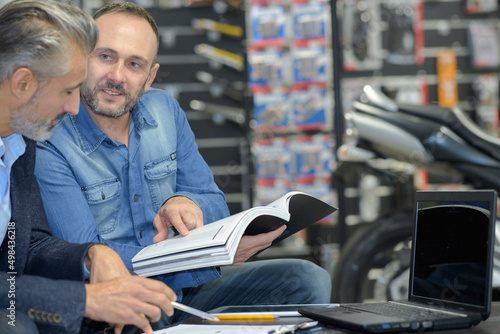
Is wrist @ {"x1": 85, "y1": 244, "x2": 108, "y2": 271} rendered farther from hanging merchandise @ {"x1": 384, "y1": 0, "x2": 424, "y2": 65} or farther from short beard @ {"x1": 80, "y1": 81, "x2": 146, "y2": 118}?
hanging merchandise @ {"x1": 384, "y1": 0, "x2": 424, "y2": 65}

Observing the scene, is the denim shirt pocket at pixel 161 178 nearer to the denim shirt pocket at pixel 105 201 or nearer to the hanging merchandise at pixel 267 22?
the denim shirt pocket at pixel 105 201

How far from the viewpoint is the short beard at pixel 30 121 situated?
1.13 m

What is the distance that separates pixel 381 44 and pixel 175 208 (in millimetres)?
2628

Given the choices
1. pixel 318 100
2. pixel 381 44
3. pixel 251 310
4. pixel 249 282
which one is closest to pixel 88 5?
pixel 318 100

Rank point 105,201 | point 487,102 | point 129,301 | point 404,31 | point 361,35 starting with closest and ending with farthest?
point 129,301, point 105,201, point 361,35, point 404,31, point 487,102

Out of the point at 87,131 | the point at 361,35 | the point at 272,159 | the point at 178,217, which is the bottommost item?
the point at 272,159

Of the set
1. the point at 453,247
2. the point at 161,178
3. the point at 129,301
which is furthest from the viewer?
the point at 161,178

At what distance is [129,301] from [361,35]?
9.19 feet

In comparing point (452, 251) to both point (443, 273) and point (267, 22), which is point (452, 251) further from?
point (267, 22)

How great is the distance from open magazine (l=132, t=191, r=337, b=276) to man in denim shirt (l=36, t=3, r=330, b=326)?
0.13 meters

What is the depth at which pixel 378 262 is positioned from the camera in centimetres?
237

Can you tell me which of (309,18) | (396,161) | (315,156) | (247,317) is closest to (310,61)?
(309,18)

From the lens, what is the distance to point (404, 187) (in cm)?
263

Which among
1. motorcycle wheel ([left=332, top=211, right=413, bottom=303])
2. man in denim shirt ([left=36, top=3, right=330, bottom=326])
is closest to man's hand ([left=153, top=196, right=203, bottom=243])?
man in denim shirt ([left=36, top=3, right=330, bottom=326])
